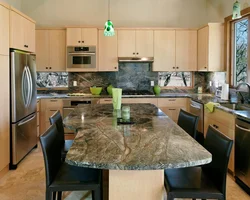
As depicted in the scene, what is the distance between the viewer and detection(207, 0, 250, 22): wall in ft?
15.9

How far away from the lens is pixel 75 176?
2.07 metres

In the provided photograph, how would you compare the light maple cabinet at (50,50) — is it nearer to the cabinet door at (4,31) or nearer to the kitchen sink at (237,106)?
the cabinet door at (4,31)

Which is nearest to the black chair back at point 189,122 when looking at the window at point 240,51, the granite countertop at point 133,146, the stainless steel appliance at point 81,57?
the granite countertop at point 133,146

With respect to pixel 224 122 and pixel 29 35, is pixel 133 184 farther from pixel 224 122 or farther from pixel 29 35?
pixel 29 35

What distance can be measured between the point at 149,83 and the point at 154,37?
104cm

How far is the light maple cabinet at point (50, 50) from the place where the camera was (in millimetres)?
5602

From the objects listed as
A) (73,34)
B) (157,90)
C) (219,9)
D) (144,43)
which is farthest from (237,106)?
(73,34)

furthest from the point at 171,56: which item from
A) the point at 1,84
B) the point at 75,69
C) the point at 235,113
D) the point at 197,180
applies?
the point at 197,180

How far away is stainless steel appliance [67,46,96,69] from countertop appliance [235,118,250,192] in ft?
10.7

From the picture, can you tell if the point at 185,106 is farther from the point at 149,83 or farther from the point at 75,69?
the point at 75,69

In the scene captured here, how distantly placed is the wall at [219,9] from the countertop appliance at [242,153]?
2.21 m

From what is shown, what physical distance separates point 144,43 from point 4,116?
3.23m

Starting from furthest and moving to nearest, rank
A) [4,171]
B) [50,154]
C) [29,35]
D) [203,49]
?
[203,49], [29,35], [4,171], [50,154]

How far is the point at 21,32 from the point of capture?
4.07m
